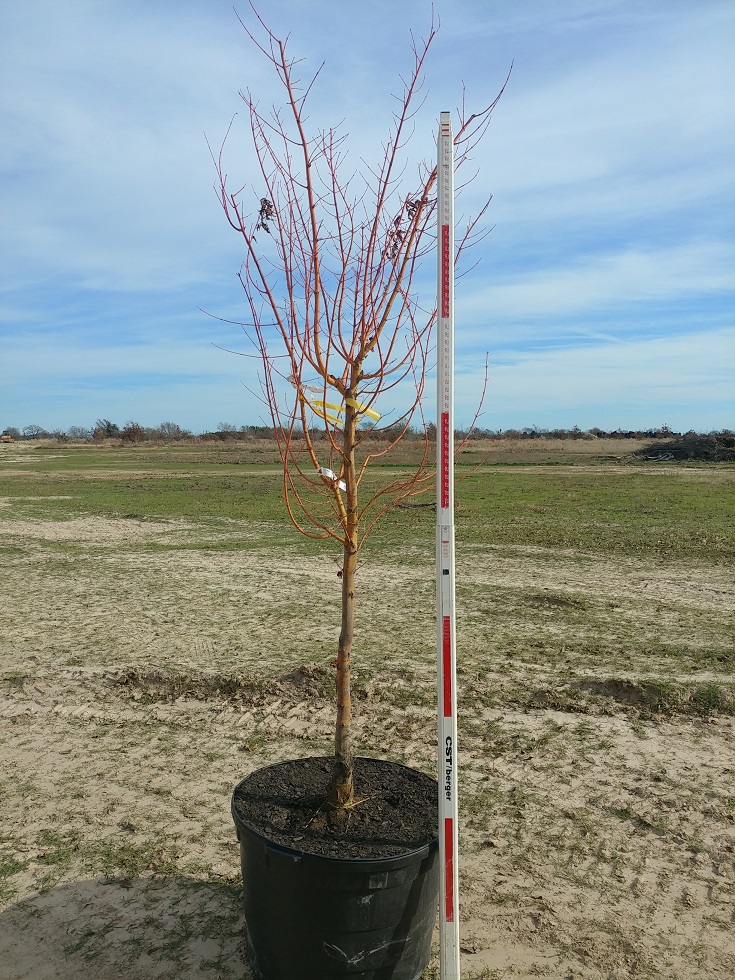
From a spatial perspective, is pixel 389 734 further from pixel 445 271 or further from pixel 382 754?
pixel 445 271

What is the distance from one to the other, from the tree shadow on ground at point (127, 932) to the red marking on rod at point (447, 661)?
1.58 m

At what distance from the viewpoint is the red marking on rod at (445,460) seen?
104 inches

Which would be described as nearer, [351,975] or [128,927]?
[351,975]

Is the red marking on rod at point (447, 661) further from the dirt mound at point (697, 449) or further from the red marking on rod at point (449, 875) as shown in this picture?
the dirt mound at point (697, 449)

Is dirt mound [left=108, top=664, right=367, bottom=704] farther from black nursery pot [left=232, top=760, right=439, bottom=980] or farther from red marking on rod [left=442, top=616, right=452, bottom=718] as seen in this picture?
red marking on rod [left=442, top=616, right=452, bottom=718]

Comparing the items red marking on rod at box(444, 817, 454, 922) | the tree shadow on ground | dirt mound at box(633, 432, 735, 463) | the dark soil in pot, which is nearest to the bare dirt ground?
the tree shadow on ground

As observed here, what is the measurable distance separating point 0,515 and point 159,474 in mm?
15697

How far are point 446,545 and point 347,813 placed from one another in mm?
1420

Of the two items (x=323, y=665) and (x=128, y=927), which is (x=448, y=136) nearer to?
(x=128, y=927)

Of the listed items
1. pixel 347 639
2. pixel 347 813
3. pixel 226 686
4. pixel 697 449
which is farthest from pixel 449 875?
pixel 697 449

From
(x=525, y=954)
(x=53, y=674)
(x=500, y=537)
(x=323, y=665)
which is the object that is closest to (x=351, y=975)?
(x=525, y=954)

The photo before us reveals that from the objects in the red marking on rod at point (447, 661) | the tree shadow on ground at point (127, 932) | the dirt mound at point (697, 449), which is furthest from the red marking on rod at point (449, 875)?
the dirt mound at point (697, 449)

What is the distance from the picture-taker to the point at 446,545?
8.75ft

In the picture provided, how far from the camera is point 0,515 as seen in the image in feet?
63.1
